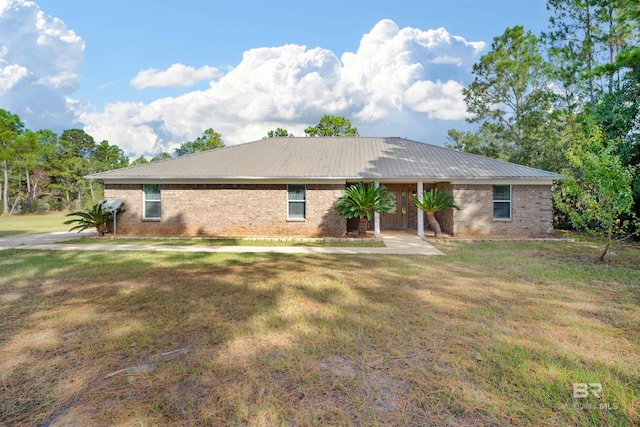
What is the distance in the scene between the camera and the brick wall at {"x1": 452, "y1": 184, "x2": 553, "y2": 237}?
41.3 ft

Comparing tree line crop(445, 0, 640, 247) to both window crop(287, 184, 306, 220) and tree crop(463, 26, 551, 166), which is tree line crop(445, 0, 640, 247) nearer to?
tree crop(463, 26, 551, 166)

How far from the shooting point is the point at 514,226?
12.7 metres

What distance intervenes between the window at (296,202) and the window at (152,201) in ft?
18.3

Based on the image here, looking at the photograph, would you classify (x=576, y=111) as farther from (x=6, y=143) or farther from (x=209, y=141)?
(x=6, y=143)

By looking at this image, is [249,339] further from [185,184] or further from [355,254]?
[185,184]

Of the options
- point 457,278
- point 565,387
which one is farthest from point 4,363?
point 457,278

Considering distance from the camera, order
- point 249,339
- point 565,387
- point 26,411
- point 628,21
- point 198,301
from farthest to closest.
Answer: point 628,21, point 198,301, point 249,339, point 565,387, point 26,411

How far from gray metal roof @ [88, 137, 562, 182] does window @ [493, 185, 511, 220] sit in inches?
27.2

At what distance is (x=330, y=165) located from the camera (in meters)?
13.7

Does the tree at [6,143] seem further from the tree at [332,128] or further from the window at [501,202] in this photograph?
the window at [501,202]

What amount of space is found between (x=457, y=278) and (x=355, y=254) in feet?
10.9

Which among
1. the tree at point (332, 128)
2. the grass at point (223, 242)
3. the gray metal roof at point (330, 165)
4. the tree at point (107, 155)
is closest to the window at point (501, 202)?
the gray metal roof at point (330, 165)
